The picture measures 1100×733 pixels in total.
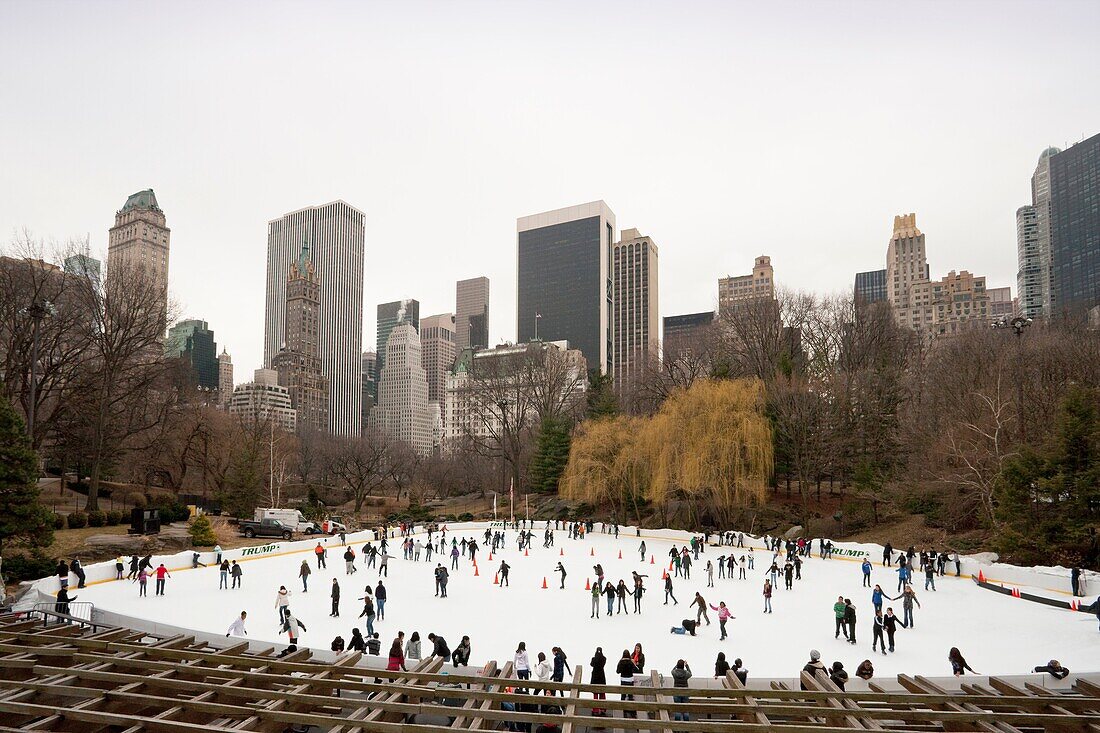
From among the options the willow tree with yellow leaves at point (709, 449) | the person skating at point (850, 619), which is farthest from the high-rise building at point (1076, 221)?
the person skating at point (850, 619)

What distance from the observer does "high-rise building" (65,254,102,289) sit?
34.8 m

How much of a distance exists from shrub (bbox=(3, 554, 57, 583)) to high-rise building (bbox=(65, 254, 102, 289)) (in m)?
18.2

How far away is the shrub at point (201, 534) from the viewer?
3167cm

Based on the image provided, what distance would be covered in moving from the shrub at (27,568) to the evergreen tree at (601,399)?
3855 cm

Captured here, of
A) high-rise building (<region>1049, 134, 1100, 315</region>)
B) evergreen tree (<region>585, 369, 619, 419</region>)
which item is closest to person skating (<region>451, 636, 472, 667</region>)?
evergreen tree (<region>585, 369, 619, 419</region>)

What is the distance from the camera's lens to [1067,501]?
2342cm

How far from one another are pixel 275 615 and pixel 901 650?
15.5 m

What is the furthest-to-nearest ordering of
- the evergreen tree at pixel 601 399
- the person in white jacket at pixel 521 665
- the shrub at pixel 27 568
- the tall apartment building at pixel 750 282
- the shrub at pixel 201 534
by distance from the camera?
the tall apartment building at pixel 750 282 < the evergreen tree at pixel 601 399 < the shrub at pixel 201 534 < the shrub at pixel 27 568 < the person in white jacket at pixel 521 665

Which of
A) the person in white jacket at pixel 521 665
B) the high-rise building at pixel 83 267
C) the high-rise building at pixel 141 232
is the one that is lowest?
the person in white jacket at pixel 521 665

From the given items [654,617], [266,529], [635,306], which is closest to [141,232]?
[635,306]

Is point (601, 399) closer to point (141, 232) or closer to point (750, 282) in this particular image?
point (750, 282)

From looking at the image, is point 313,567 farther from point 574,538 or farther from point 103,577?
point 574,538

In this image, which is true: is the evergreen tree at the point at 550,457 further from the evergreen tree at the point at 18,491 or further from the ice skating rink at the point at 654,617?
the evergreen tree at the point at 18,491

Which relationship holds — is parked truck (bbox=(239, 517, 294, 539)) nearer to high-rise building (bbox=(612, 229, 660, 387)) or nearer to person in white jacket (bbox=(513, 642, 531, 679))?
person in white jacket (bbox=(513, 642, 531, 679))
